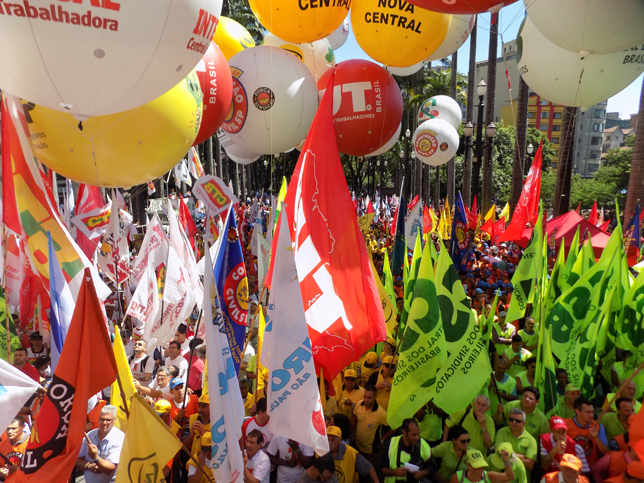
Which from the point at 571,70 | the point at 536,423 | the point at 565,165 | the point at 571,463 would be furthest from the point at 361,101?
the point at 565,165

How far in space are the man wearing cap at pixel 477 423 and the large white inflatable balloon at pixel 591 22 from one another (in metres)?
4.09

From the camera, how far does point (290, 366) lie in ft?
13.4

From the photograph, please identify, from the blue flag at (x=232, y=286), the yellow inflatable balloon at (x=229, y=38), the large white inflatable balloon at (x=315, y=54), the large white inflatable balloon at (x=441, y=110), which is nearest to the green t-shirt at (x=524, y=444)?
the blue flag at (x=232, y=286)

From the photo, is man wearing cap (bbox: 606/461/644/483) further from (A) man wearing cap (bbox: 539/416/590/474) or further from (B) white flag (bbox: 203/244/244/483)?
(B) white flag (bbox: 203/244/244/483)

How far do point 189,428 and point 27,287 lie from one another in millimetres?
3044

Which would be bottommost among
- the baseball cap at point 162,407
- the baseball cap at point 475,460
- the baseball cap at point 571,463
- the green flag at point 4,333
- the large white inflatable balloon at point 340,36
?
the baseball cap at point 162,407

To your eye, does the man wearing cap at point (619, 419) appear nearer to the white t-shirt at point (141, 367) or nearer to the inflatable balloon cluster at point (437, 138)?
the white t-shirt at point (141, 367)

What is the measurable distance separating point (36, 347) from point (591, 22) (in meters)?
8.00

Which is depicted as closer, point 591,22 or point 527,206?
A: point 591,22

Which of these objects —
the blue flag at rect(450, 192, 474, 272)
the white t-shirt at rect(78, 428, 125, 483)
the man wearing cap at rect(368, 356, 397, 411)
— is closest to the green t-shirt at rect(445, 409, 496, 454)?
the man wearing cap at rect(368, 356, 397, 411)

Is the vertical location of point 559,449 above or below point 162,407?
below

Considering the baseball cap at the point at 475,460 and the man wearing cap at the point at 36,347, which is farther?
the man wearing cap at the point at 36,347

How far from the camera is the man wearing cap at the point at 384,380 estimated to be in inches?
227

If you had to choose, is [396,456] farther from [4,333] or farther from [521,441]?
[4,333]
